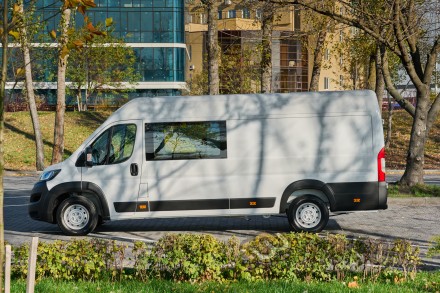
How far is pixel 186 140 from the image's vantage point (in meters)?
13.7

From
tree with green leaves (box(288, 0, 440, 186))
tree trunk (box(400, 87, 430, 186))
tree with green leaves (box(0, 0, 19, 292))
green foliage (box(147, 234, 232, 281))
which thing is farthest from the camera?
tree trunk (box(400, 87, 430, 186))

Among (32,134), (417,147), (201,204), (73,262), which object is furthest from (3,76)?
(32,134)

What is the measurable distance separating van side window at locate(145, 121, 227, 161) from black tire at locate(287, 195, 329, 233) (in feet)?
5.31

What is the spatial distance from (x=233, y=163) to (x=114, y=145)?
2.17m

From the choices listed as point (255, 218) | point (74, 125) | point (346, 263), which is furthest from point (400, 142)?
point (346, 263)

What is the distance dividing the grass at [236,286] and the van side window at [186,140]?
220 inches

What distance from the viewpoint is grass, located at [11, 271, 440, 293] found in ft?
25.1

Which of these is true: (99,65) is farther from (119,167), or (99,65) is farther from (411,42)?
(119,167)

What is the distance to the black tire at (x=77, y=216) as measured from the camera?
13742 millimetres

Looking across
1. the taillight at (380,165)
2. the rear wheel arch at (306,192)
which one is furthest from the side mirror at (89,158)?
the taillight at (380,165)

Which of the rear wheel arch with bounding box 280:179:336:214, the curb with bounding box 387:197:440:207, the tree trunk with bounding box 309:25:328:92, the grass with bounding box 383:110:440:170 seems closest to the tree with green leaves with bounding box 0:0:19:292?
the rear wheel arch with bounding box 280:179:336:214

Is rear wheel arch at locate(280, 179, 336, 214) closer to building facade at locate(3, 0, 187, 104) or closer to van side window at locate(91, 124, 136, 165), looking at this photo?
van side window at locate(91, 124, 136, 165)

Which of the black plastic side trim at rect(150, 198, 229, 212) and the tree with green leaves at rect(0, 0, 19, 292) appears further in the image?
the black plastic side trim at rect(150, 198, 229, 212)

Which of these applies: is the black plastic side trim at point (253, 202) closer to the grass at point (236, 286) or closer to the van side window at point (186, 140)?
the van side window at point (186, 140)
